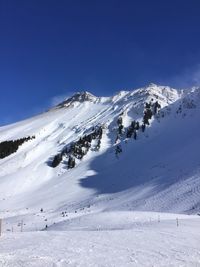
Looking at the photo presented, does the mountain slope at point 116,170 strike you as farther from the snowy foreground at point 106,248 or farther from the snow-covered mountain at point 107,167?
the snowy foreground at point 106,248

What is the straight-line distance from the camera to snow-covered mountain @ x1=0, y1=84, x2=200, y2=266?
53812 mm

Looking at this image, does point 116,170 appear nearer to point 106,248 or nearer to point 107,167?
point 107,167

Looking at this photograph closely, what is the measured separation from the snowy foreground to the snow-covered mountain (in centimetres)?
914

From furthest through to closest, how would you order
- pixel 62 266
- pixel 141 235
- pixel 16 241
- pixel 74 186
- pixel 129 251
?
1. pixel 74 186
2. pixel 141 235
3. pixel 16 241
4. pixel 129 251
5. pixel 62 266

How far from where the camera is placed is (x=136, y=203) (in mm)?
54938

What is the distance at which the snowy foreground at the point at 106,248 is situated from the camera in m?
15.5

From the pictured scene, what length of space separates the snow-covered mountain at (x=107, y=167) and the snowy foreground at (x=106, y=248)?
30.0 feet

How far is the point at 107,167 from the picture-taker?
8500 cm

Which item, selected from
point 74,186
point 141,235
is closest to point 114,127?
point 74,186

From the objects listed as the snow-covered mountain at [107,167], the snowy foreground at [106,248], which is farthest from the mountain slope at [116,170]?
the snowy foreground at [106,248]

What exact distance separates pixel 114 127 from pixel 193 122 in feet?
74.5

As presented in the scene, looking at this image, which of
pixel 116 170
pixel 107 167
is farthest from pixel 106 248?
pixel 107 167

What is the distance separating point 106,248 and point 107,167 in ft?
219

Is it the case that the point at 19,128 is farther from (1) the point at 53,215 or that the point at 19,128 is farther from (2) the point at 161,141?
(1) the point at 53,215
